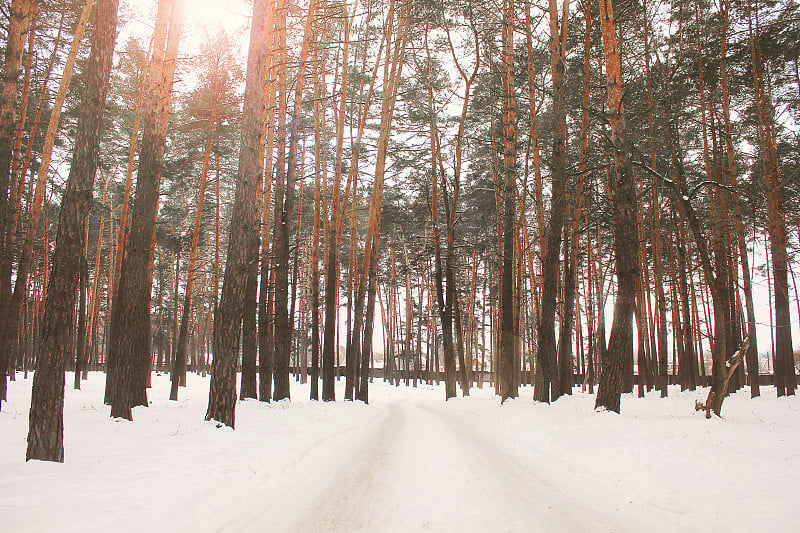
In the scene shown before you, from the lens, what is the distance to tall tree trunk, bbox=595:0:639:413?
353 inches

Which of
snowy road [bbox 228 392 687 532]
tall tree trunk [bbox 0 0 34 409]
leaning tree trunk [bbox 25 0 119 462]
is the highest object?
tall tree trunk [bbox 0 0 34 409]

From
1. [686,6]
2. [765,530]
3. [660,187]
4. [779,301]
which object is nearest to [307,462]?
[765,530]

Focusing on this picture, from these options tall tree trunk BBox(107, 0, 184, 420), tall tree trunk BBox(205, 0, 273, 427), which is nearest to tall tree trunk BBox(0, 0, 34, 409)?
tall tree trunk BBox(107, 0, 184, 420)

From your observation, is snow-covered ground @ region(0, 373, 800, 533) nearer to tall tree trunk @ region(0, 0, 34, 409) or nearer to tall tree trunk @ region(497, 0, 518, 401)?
tall tree trunk @ region(0, 0, 34, 409)

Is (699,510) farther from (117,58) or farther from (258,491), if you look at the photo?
(117,58)

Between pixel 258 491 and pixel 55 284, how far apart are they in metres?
3.07

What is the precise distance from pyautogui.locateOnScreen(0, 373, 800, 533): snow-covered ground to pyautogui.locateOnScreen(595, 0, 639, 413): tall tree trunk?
1.29 meters

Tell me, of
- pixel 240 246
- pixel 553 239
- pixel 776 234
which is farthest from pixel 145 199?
pixel 776 234

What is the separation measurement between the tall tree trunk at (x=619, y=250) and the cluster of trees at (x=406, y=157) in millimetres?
46

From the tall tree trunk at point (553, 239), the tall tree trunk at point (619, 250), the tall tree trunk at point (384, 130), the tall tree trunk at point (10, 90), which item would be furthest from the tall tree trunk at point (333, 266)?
the tall tree trunk at point (619, 250)

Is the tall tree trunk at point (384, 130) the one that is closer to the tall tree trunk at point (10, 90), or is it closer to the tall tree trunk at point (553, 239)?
the tall tree trunk at point (553, 239)

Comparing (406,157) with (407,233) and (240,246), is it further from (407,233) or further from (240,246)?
(240,246)

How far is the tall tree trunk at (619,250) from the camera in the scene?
29.5ft

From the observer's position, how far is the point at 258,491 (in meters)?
4.40
